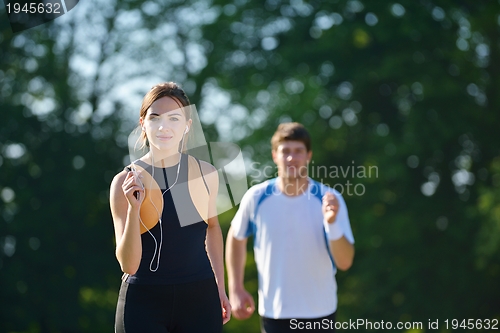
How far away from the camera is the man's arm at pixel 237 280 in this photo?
4.56 meters

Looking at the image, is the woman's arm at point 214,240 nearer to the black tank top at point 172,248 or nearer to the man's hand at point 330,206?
the black tank top at point 172,248

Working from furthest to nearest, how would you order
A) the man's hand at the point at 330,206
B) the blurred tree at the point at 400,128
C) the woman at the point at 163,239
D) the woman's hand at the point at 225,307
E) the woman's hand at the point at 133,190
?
the blurred tree at the point at 400,128 < the man's hand at the point at 330,206 < the woman's hand at the point at 225,307 < the woman at the point at 163,239 < the woman's hand at the point at 133,190

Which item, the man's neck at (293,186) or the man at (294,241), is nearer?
the man at (294,241)

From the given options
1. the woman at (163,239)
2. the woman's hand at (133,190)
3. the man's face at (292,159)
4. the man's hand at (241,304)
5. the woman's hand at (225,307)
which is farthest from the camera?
the man's hand at (241,304)

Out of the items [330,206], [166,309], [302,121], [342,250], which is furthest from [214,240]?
[302,121]

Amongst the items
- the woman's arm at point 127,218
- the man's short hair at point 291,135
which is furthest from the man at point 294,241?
the woman's arm at point 127,218

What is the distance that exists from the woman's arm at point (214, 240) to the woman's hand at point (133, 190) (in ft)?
1.44

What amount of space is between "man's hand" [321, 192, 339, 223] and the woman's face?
1.48 m

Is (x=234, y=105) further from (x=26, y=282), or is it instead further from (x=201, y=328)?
(x=201, y=328)

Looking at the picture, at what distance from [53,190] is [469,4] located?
10.1 m

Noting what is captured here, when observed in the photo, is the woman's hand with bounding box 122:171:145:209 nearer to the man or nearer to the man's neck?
the man

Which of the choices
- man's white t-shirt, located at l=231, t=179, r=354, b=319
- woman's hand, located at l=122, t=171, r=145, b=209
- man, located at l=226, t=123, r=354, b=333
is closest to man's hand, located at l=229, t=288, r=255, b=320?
man, located at l=226, t=123, r=354, b=333

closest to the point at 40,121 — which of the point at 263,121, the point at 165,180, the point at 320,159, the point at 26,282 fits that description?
the point at 26,282

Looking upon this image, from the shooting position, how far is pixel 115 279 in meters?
15.9
